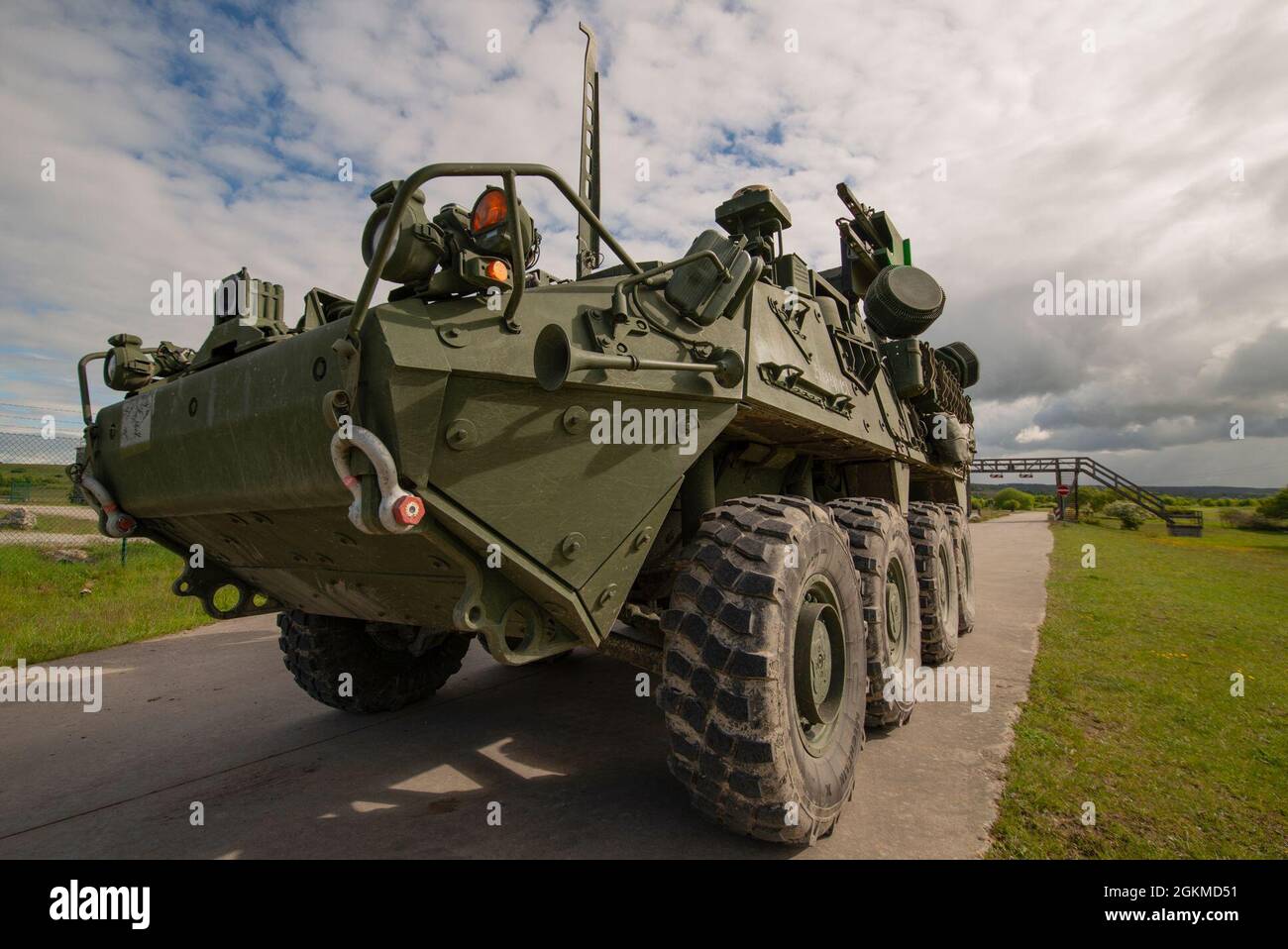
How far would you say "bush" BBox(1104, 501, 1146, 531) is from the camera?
2361cm

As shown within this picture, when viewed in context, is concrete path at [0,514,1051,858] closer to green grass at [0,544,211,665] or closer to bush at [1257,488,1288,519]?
green grass at [0,544,211,665]

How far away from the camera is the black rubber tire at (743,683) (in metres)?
2.51

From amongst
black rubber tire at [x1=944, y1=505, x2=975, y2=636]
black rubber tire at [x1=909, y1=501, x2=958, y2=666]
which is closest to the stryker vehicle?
black rubber tire at [x1=909, y1=501, x2=958, y2=666]

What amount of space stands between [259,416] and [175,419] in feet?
2.31

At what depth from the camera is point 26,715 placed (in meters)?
4.88

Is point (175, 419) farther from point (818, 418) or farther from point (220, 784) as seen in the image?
point (818, 418)

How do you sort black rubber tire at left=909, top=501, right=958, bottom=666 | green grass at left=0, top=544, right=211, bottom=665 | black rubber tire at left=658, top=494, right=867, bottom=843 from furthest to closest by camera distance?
green grass at left=0, top=544, right=211, bottom=665 → black rubber tire at left=909, top=501, right=958, bottom=666 → black rubber tire at left=658, top=494, right=867, bottom=843

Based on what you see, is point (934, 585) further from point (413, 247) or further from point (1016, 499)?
point (1016, 499)

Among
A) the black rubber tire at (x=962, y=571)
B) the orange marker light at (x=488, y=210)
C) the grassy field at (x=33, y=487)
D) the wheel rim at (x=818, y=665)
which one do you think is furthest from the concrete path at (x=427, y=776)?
the grassy field at (x=33, y=487)

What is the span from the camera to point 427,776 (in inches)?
141

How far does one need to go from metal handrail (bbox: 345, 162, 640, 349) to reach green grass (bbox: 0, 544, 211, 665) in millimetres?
6817

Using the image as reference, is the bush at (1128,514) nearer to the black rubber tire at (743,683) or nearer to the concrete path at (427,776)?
the concrete path at (427,776)

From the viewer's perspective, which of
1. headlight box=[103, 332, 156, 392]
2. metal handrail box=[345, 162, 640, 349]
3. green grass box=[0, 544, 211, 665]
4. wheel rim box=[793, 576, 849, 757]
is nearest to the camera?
metal handrail box=[345, 162, 640, 349]
